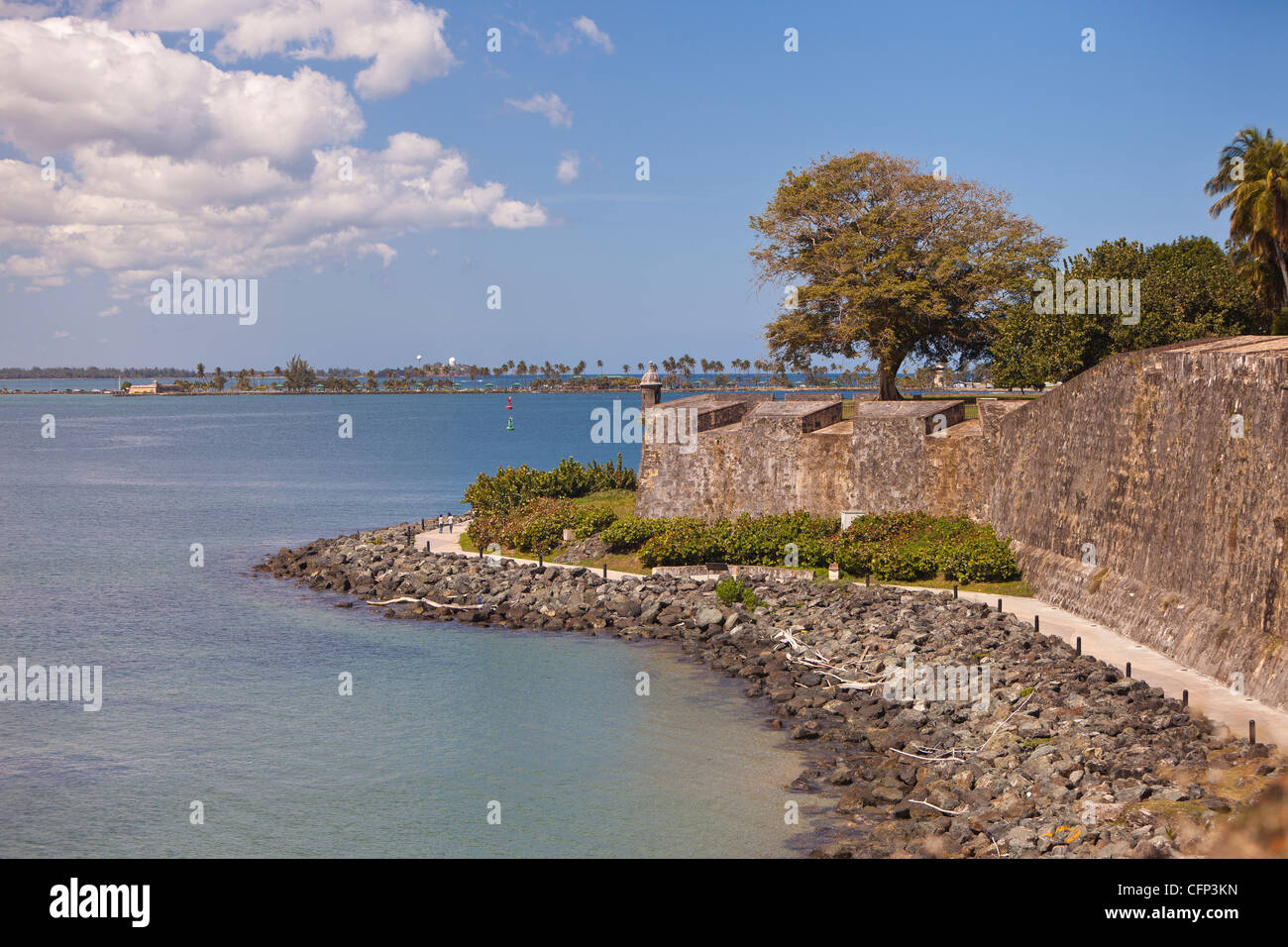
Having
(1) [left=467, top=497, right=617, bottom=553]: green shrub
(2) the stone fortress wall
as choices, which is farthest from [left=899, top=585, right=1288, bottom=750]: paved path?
(1) [left=467, top=497, right=617, bottom=553]: green shrub

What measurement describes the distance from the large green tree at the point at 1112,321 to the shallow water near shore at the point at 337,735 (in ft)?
67.0

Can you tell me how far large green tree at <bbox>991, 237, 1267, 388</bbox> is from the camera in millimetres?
38938

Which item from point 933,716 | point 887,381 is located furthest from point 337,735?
point 887,381

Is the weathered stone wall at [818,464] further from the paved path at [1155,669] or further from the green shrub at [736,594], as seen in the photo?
the green shrub at [736,594]

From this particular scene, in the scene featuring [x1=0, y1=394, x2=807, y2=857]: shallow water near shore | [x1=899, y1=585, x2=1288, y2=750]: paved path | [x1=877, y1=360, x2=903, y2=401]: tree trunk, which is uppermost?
[x1=877, y1=360, x2=903, y2=401]: tree trunk

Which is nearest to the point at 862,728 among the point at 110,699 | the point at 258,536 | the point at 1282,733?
the point at 1282,733

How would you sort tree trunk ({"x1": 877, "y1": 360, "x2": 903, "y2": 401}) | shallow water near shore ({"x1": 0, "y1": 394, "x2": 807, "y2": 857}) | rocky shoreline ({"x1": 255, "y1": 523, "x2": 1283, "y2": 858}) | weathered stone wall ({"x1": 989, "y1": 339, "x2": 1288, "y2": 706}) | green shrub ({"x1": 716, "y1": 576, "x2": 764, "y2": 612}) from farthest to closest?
tree trunk ({"x1": 877, "y1": 360, "x2": 903, "y2": 401}) → green shrub ({"x1": 716, "y1": 576, "x2": 764, "y2": 612}) → weathered stone wall ({"x1": 989, "y1": 339, "x2": 1288, "y2": 706}) → shallow water near shore ({"x1": 0, "y1": 394, "x2": 807, "y2": 857}) → rocky shoreline ({"x1": 255, "y1": 523, "x2": 1283, "y2": 858})

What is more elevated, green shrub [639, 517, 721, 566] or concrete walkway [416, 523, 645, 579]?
green shrub [639, 517, 721, 566]

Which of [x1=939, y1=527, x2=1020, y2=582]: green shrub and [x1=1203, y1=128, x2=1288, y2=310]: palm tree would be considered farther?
[x1=1203, y1=128, x2=1288, y2=310]: palm tree

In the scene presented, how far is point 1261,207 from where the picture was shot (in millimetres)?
42719

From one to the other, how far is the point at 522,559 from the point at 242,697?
469 inches

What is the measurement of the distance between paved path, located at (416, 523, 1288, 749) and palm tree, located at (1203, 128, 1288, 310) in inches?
1034

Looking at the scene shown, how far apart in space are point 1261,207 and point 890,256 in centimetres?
1550

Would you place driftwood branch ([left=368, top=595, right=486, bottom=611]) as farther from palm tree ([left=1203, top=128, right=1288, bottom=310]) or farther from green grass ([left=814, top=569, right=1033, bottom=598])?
palm tree ([left=1203, top=128, right=1288, bottom=310])
